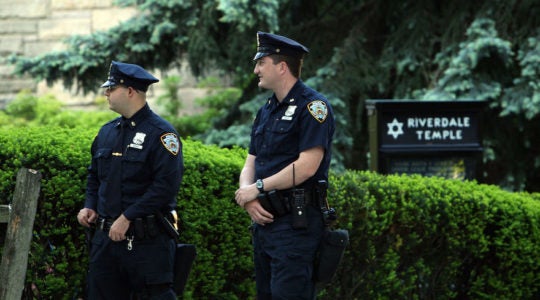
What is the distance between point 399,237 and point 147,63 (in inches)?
205

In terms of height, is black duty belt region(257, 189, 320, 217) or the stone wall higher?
the stone wall

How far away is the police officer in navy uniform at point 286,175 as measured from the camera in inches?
213

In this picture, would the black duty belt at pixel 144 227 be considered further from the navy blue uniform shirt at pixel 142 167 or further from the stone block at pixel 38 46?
the stone block at pixel 38 46

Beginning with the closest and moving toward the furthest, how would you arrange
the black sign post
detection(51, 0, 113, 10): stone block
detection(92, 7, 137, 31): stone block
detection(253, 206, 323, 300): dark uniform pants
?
detection(253, 206, 323, 300): dark uniform pants
the black sign post
detection(92, 7, 137, 31): stone block
detection(51, 0, 113, 10): stone block

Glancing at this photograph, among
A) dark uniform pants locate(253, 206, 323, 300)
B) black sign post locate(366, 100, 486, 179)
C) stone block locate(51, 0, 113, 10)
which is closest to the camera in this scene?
dark uniform pants locate(253, 206, 323, 300)

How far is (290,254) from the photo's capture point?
17.7ft

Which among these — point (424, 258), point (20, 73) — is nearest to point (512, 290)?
point (424, 258)

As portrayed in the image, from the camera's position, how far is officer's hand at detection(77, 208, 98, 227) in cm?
572

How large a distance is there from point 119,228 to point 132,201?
175mm

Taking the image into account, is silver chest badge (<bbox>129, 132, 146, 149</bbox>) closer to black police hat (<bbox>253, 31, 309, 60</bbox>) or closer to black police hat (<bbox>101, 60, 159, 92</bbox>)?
black police hat (<bbox>101, 60, 159, 92</bbox>)

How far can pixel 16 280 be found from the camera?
5.06 meters

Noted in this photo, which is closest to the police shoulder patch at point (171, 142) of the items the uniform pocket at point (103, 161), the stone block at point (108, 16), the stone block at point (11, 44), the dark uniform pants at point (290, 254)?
the uniform pocket at point (103, 161)

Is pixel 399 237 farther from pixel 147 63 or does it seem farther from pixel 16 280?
pixel 147 63

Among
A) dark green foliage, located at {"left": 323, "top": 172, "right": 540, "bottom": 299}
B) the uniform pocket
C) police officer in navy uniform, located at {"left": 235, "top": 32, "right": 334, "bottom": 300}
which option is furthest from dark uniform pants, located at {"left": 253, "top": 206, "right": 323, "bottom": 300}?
dark green foliage, located at {"left": 323, "top": 172, "right": 540, "bottom": 299}
